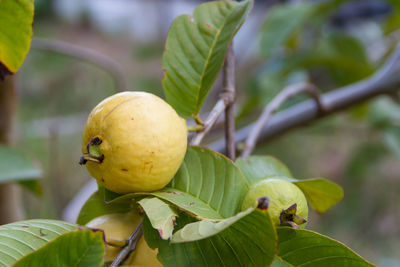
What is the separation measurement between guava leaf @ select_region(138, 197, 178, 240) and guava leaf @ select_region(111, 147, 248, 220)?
14 millimetres

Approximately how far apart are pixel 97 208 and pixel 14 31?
251 millimetres

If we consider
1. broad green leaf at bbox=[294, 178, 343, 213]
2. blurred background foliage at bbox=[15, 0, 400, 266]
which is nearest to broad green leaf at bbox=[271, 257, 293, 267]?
broad green leaf at bbox=[294, 178, 343, 213]

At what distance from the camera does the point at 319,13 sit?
1502 mm

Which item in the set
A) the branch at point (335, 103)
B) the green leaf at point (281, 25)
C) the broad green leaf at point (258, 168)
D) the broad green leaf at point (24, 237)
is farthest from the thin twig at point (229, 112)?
the green leaf at point (281, 25)

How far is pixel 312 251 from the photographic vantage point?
0.41 metres

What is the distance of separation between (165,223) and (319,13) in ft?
4.43

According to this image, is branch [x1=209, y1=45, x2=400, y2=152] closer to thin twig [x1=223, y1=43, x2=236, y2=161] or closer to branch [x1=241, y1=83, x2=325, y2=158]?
branch [x1=241, y1=83, x2=325, y2=158]

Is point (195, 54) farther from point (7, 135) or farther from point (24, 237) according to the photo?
point (7, 135)

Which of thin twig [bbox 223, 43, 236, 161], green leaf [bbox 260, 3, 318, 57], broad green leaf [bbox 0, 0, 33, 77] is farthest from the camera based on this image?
green leaf [bbox 260, 3, 318, 57]

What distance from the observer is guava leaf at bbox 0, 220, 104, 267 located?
378 millimetres

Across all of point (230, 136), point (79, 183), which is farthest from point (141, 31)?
point (230, 136)

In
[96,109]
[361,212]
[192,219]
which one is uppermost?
[96,109]

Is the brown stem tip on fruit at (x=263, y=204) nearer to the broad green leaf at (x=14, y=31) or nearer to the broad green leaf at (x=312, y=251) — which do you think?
the broad green leaf at (x=312, y=251)

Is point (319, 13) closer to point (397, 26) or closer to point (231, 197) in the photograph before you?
point (397, 26)
